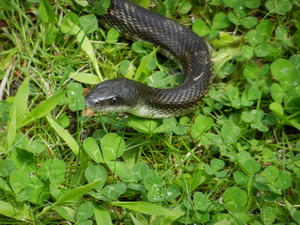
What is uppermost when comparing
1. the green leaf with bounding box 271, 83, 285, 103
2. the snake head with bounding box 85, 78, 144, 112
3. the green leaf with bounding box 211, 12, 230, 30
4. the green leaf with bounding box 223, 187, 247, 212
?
the green leaf with bounding box 211, 12, 230, 30

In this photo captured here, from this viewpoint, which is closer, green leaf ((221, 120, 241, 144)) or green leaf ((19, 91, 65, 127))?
green leaf ((19, 91, 65, 127))

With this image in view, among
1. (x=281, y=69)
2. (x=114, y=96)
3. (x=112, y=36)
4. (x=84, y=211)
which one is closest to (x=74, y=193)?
(x=84, y=211)

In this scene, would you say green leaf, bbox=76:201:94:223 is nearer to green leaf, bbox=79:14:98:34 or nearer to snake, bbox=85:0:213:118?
snake, bbox=85:0:213:118

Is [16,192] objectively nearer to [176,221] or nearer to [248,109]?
[176,221]

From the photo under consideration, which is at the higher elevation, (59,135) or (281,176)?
(59,135)

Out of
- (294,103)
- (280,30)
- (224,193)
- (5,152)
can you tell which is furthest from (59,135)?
(280,30)

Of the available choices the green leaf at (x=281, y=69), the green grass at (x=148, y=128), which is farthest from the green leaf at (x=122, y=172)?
the green leaf at (x=281, y=69)

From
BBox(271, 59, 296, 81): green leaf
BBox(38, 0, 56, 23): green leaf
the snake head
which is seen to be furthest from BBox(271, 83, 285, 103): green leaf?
BBox(38, 0, 56, 23): green leaf
